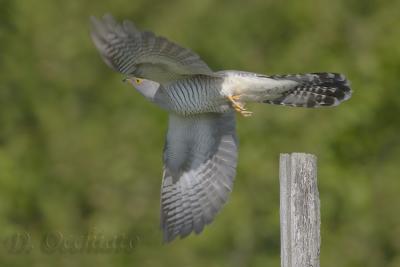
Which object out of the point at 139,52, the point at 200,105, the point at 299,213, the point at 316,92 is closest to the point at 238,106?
the point at 200,105

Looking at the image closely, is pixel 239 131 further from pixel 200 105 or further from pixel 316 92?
pixel 200 105

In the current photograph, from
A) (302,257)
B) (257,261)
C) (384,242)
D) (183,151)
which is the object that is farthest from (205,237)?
(302,257)

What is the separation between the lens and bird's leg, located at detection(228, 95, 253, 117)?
5.58 meters

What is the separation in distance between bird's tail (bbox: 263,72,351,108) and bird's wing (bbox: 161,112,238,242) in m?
0.41

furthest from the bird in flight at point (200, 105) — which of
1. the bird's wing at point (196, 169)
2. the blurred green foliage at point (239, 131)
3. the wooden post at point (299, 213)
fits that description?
the blurred green foliage at point (239, 131)

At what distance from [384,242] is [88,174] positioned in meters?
2.86

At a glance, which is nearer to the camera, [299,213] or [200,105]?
[299,213]

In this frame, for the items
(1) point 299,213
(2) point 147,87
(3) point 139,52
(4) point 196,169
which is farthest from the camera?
(4) point 196,169

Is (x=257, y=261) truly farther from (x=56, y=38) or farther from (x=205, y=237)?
(x=56, y=38)

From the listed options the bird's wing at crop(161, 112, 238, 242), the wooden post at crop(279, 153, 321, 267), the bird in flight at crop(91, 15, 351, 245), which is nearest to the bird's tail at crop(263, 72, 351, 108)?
the bird in flight at crop(91, 15, 351, 245)

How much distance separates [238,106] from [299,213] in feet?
5.41

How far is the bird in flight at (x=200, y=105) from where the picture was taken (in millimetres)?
5395

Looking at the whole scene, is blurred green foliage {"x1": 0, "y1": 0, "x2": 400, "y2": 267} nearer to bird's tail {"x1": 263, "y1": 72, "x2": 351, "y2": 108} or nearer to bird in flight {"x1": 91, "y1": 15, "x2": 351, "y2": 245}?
bird in flight {"x1": 91, "y1": 15, "x2": 351, "y2": 245}

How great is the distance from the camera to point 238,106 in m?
5.61
